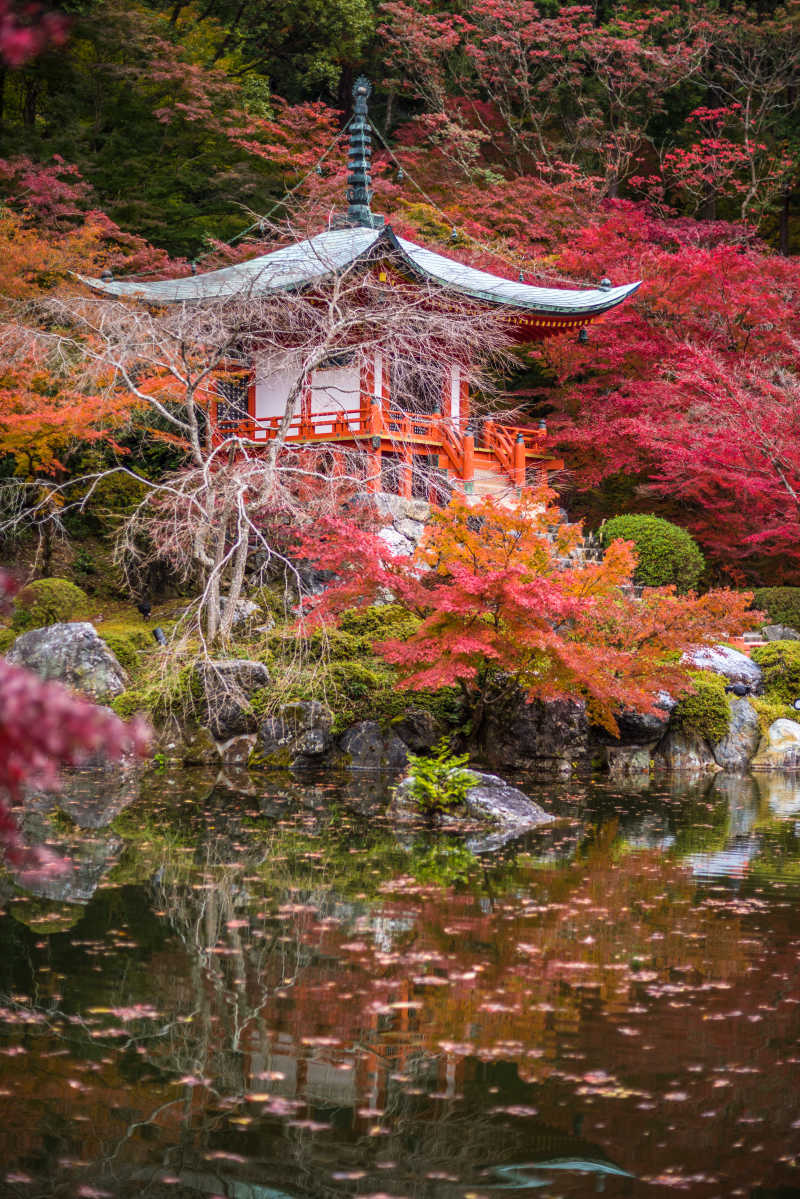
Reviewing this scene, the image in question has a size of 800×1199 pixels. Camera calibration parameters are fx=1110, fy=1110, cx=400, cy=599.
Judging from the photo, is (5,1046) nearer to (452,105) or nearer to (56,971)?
(56,971)

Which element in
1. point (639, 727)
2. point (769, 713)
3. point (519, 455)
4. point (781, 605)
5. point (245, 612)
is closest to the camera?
point (639, 727)

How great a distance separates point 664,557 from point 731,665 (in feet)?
9.43

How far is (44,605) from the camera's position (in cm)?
1496

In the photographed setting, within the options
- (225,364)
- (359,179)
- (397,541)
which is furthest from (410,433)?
(359,179)

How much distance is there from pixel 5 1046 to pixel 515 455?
1614cm

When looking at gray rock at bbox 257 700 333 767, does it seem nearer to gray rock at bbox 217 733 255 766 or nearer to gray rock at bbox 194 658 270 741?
gray rock at bbox 217 733 255 766

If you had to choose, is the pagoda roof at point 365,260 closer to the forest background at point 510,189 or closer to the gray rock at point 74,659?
the forest background at point 510,189

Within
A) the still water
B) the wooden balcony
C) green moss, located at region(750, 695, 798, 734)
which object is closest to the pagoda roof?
the wooden balcony

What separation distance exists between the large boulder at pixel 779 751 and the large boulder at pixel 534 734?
2.78 metres

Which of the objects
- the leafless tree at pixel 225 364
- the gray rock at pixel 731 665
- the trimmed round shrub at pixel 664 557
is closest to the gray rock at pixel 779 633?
the trimmed round shrub at pixel 664 557

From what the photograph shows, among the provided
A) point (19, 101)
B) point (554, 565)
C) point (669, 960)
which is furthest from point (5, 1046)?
point (19, 101)

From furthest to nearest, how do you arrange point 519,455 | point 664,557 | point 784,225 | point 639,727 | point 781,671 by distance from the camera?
point 784,225 → point 519,455 → point 664,557 → point 781,671 → point 639,727

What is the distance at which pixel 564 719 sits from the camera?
1284cm

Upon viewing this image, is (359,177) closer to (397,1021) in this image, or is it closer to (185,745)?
(185,745)
